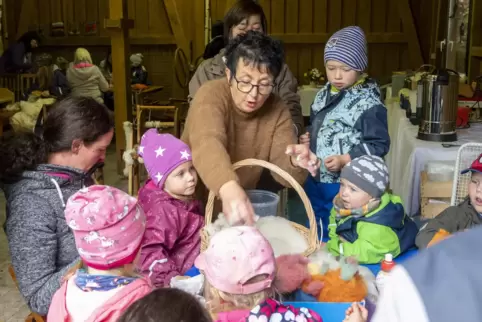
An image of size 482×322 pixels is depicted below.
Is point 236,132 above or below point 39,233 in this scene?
above

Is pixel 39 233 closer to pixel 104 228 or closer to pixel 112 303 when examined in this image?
pixel 104 228

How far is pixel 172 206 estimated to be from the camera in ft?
6.40

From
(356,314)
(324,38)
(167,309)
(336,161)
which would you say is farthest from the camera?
(324,38)

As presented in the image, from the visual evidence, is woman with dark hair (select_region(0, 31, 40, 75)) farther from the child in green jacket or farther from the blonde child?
the blonde child

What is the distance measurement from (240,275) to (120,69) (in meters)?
4.91

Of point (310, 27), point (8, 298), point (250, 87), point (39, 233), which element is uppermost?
point (310, 27)

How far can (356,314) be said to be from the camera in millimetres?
1330

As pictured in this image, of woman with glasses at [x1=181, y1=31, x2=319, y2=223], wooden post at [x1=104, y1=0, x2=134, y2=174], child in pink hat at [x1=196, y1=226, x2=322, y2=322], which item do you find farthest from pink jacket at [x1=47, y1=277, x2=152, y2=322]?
wooden post at [x1=104, y1=0, x2=134, y2=174]

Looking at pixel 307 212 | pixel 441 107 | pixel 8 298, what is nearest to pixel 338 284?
pixel 307 212

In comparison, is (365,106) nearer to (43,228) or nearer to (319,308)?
(319,308)

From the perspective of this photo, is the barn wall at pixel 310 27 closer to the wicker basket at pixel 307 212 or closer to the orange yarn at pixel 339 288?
the wicker basket at pixel 307 212

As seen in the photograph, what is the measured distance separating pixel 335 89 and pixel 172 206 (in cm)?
91

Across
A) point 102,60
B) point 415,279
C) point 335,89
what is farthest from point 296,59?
point 415,279

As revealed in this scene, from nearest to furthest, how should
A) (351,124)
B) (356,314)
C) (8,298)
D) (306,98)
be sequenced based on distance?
(356,314) → (351,124) → (8,298) → (306,98)
